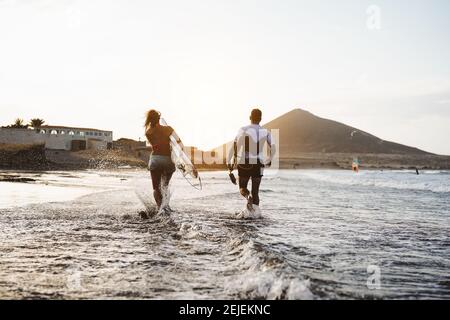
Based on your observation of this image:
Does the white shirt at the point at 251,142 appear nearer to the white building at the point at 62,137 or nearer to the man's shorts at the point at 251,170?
the man's shorts at the point at 251,170

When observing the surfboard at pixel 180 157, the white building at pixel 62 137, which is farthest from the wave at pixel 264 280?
the white building at pixel 62 137

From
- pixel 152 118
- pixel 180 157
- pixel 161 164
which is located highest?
pixel 152 118

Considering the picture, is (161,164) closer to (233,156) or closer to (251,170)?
(233,156)

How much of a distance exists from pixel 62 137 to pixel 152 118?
2359 inches

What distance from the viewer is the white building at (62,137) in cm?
6034

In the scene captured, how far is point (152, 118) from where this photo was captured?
974 cm

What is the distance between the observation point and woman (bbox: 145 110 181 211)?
31.7 feet

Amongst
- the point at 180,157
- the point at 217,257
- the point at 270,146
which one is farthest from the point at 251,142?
the point at 217,257

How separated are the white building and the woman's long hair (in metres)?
51.2

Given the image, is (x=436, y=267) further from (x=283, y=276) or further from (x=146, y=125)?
(x=146, y=125)

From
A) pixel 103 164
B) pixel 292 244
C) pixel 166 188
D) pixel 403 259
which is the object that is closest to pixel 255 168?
pixel 166 188
